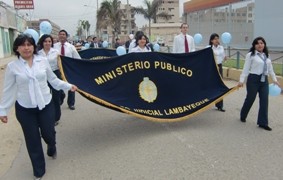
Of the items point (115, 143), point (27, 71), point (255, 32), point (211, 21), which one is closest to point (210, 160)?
point (115, 143)

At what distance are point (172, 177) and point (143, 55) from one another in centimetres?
266

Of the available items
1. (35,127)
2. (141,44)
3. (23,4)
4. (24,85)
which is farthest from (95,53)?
(23,4)

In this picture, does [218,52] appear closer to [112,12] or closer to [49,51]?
[49,51]

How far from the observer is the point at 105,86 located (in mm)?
5961

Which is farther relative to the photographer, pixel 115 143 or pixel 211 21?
pixel 211 21

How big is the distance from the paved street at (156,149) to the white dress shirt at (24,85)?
100 cm

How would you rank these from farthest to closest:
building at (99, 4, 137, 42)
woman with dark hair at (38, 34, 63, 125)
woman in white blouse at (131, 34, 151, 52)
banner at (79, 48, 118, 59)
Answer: building at (99, 4, 137, 42), banner at (79, 48, 118, 59), woman in white blouse at (131, 34, 151, 52), woman with dark hair at (38, 34, 63, 125)

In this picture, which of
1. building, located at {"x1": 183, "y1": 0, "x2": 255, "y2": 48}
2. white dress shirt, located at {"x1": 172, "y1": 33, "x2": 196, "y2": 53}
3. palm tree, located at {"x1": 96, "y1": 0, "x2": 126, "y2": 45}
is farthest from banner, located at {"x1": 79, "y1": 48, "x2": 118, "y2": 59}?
palm tree, located at {"x1": 96, "y1": 0, "x2": 126, "y2": 45}

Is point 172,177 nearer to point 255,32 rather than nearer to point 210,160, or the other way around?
point 210,160

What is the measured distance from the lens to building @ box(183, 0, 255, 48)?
34656 millimetres

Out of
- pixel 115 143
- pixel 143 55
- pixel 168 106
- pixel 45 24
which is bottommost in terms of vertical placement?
pixel 115 143

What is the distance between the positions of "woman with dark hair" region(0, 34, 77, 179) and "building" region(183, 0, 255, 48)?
104 ft

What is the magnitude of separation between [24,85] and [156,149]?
2216 mm

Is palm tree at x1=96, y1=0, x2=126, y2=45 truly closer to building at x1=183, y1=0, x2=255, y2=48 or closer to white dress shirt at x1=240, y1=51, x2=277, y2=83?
building at x1=183, y1=0, x2=255, y2=48
